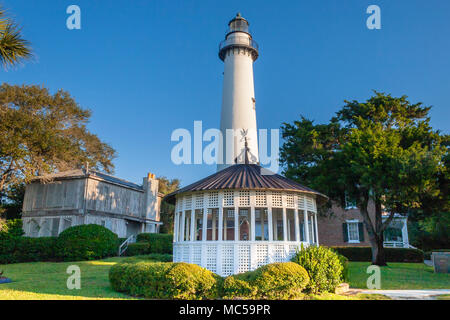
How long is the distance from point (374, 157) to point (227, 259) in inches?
409

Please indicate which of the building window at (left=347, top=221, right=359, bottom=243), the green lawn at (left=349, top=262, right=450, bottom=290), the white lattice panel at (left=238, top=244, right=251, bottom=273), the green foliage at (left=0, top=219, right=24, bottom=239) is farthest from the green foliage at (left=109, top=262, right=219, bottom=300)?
the building window at (left=347, top=221, right=359, bottom=243)

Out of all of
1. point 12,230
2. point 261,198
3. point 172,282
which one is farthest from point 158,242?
point 172,282

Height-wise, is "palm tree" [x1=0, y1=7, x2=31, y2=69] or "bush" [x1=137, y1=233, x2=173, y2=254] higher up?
"palm tree" [x1=0, y1=7, x2=31, y2=69]

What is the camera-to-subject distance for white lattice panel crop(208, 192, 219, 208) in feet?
46.7

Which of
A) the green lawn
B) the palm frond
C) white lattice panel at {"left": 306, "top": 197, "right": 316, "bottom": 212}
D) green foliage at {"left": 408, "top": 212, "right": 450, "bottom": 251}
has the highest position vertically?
the palm frond

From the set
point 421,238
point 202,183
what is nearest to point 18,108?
point 202,183

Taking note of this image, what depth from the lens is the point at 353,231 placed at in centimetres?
3206

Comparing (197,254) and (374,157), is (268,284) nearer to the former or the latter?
(197,254)

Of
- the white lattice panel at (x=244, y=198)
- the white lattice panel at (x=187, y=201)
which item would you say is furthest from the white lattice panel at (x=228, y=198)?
the white lattice panel at (x=187, y=201)

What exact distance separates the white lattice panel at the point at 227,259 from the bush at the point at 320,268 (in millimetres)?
2525

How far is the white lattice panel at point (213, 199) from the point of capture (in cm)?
1423

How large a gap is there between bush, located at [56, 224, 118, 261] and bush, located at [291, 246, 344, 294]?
15597mm

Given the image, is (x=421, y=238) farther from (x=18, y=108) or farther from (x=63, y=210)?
(x=18, y=108)

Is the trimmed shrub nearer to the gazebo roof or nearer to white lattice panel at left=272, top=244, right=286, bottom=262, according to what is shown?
the gazebo roof
